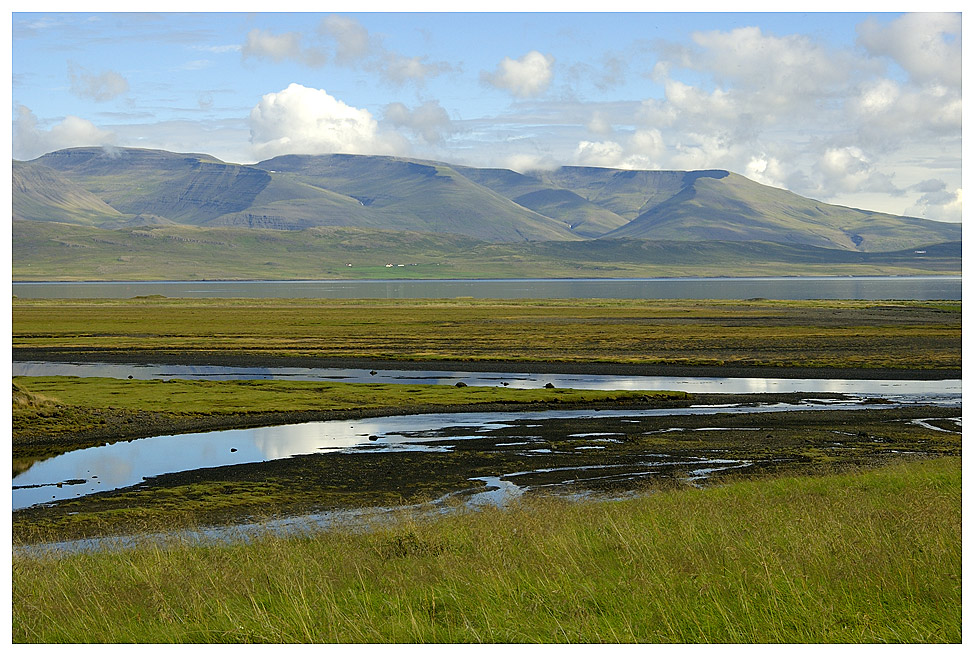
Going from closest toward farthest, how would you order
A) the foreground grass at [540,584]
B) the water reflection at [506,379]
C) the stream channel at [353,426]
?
the foreground grass at [540,584] → the stream channel at [353,426] → the water reflection at [506,379]

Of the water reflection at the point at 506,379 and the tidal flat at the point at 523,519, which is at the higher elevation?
the tidal flat at the point at 523,519

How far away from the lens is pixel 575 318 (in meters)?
114

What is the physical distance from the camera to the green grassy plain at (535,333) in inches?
2672

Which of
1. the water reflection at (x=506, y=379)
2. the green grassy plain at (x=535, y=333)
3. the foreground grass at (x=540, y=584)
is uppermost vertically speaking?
the foreground grass at (x=540, y=584)

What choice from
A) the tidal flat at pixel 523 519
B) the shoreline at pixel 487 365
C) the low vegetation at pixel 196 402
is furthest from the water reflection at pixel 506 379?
the low vegetation at pixel 196 402

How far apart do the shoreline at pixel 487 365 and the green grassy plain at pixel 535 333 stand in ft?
3.70

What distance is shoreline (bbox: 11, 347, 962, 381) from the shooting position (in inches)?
2210

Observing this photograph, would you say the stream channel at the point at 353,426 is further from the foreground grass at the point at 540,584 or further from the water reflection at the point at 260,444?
the foreground grass at the point at 540,584

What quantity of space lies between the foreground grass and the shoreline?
42.6 meters

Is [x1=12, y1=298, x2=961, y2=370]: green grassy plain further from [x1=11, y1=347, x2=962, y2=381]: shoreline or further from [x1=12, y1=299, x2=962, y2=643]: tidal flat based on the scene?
[x1=12, y1=299, x2=962, y2=643]: tidal flat

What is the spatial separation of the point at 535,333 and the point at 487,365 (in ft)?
90.4

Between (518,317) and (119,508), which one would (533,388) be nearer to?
(119,508)

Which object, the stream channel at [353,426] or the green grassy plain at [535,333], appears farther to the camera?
the green grassy plain at [535,333]

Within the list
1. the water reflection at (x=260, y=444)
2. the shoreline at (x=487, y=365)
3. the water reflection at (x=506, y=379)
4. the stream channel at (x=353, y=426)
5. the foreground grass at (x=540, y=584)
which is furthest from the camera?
the shoreline at (x=487, y=365)
